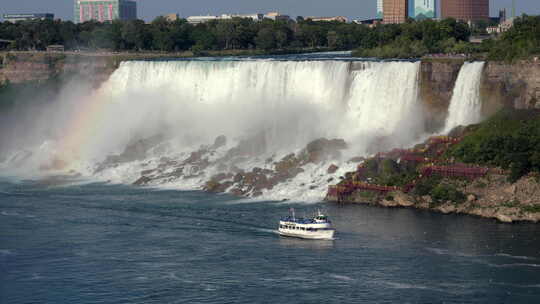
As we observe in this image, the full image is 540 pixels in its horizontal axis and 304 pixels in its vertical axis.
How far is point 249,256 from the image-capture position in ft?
170

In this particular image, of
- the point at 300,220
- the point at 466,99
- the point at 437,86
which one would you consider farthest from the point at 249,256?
the point at 437,86

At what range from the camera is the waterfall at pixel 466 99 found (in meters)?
72.1

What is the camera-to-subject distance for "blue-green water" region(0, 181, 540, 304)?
45781mm

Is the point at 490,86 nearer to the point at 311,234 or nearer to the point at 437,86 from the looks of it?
the point at 437,86

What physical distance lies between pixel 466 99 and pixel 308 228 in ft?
69.0

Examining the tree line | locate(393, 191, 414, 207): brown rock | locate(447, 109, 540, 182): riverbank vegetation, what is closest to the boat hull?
locate(393, 191, 414, 207): brown rock

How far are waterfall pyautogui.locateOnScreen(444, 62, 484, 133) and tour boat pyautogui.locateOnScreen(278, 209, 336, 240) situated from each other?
1912 cm

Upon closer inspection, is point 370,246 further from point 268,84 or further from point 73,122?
point 73,122

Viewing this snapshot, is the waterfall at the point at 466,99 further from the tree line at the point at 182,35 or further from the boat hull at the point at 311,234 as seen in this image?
the tree line at the point at 182,35

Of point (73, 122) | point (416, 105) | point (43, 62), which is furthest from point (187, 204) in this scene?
point (43, 62)

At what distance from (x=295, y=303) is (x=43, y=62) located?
75.1m

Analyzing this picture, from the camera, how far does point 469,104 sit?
7238cm

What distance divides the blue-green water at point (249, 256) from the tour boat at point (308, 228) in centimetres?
61

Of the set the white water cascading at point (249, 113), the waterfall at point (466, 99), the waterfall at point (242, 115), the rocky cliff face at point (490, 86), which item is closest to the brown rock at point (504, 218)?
the waterfall at point (242, 115)
